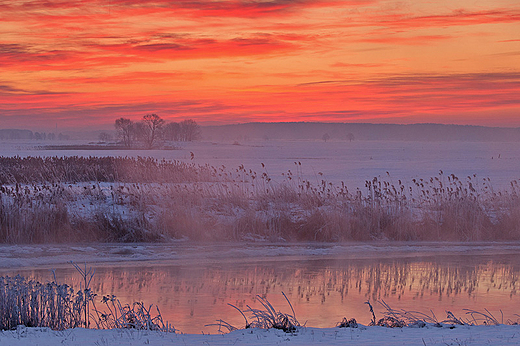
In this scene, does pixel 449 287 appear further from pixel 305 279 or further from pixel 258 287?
pixel 258 287

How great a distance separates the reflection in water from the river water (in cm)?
2

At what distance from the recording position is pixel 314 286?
1051 centimetres

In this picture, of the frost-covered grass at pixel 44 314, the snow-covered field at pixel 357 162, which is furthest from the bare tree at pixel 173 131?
the frost-covered grass at pixel 44 314

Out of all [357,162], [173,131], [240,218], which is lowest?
[240,218]

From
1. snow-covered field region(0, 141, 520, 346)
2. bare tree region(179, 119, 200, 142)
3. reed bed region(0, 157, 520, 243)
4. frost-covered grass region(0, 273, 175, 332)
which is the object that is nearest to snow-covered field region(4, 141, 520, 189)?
reed bed region(0, 157, 520, 243)

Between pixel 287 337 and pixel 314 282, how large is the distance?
14.2 ft

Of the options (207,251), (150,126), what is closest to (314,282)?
(207,251)

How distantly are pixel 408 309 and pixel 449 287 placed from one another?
1.94 m

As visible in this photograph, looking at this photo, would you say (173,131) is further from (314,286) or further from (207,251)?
(314,286)

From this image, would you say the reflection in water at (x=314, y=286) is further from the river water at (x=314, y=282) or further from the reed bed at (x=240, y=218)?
the reed bed at (x=240, y=218)

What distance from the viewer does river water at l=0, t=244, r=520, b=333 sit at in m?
8.96

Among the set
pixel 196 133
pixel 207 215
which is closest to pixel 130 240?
pixel 207 215

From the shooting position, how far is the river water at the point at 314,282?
29.4ft

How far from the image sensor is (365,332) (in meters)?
6.80
